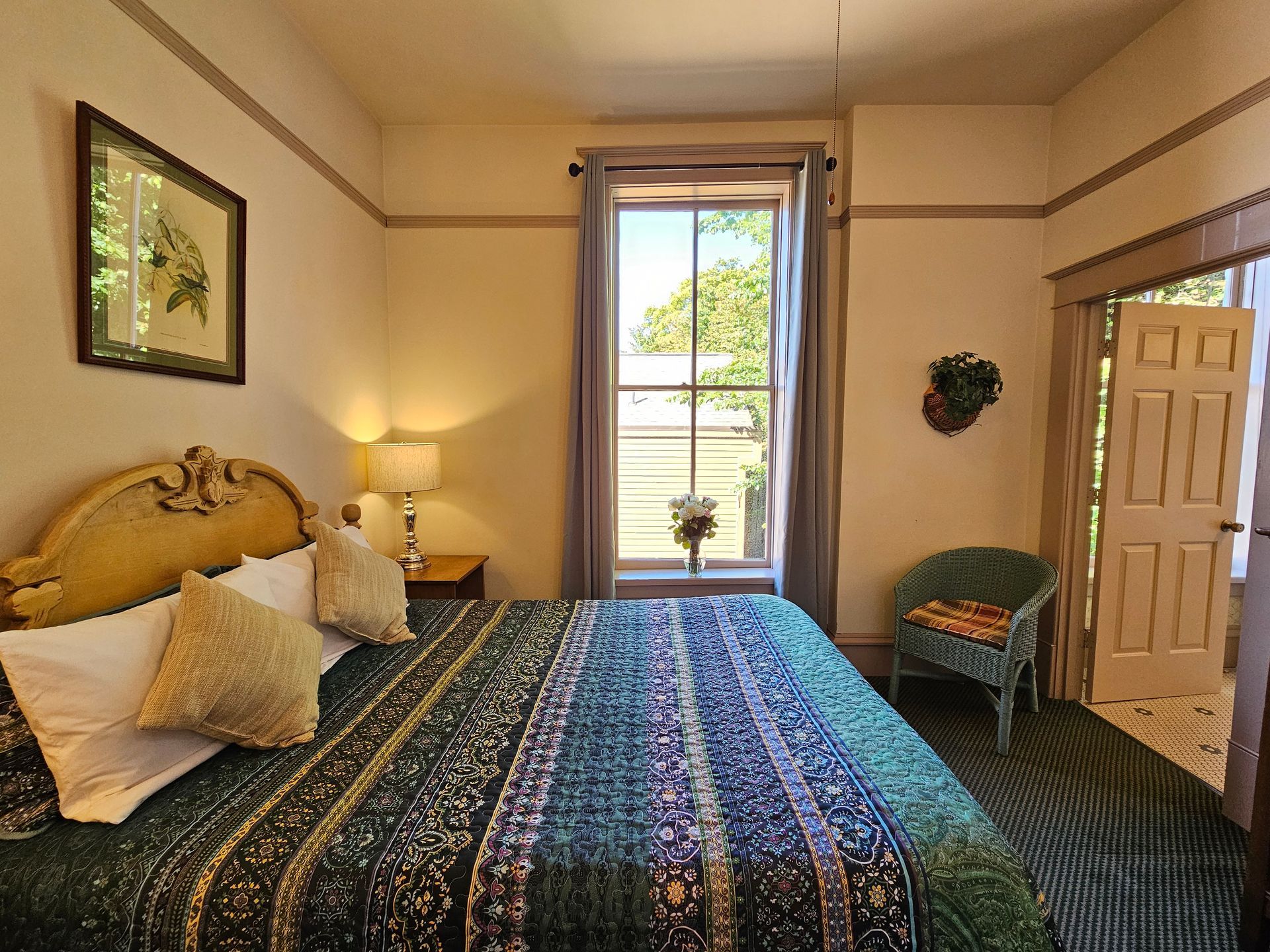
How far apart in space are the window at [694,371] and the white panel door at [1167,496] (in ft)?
5.70

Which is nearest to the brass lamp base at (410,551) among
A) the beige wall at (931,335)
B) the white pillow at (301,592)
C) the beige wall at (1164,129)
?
the white pillow at (301,592)

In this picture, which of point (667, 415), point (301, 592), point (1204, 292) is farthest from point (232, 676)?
point (1204, 292)

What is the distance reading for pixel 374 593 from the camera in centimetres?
190

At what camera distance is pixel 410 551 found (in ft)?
9.52

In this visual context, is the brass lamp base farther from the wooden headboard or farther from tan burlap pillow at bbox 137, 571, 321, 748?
tan burlap pillow at bbox 137, 571, 321, 748

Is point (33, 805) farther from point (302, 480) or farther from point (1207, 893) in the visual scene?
point (1207, 893)

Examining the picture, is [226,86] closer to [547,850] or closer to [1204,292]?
[547,850]

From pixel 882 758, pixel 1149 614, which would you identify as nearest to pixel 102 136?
pixel 882 758

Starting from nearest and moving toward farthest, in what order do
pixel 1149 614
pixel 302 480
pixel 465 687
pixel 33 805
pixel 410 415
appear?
1. pixel 33 805
2. pixel 465 687
3. pixel 302 480
4. pixel 1149 614
5. pixel 410 415

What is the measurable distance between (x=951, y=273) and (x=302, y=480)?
3.48 m

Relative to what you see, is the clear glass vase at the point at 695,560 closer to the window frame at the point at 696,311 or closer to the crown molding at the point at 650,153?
the window frame at the point at 696,311

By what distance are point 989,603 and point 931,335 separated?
152 centimetres

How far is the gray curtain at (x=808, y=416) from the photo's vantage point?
296 cm

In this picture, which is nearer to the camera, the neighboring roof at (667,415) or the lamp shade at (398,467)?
the lamp shade at (398,467)
